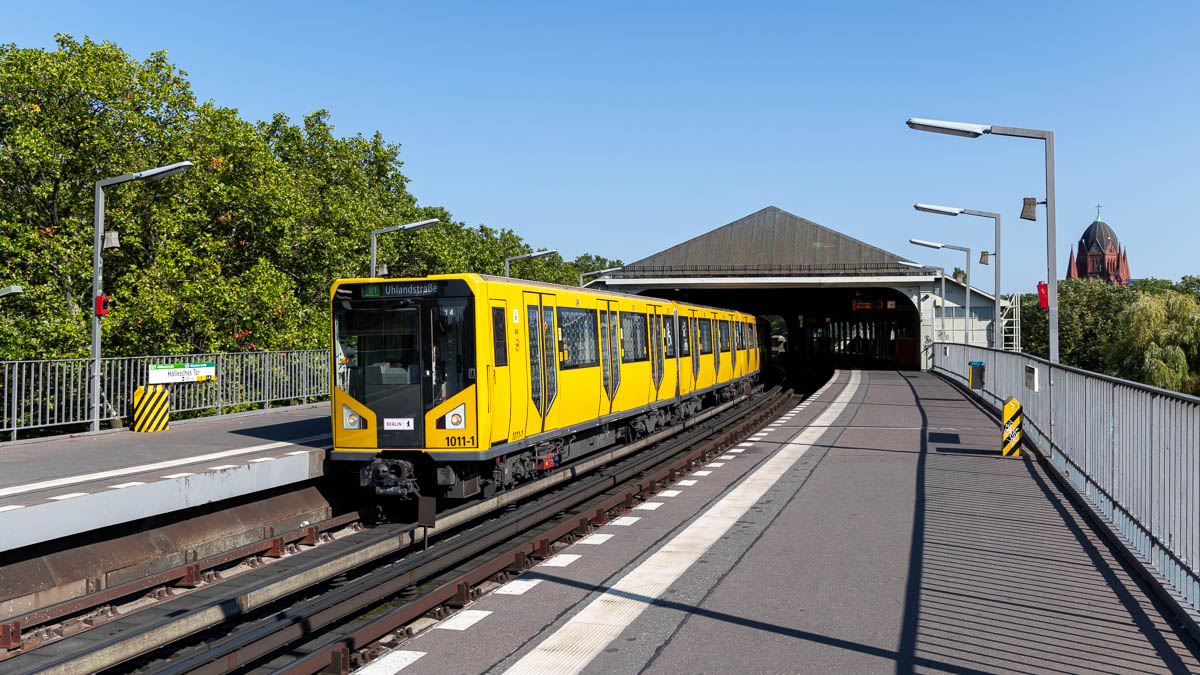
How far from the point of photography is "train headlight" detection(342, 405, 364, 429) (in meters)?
12.7

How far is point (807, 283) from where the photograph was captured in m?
55.3

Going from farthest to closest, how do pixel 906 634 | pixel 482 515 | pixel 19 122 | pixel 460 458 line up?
pixel 19 122
pixel 482 515
pixel 460 458
pixel 906 634

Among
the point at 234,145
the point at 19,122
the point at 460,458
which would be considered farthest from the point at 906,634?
the point at 234,145

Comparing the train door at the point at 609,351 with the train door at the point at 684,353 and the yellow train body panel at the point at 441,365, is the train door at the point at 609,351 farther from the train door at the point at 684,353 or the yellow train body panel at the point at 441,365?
the train door at the point at 684,353

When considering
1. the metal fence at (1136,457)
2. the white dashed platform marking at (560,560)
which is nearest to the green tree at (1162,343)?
the metal fence at (1136,457)

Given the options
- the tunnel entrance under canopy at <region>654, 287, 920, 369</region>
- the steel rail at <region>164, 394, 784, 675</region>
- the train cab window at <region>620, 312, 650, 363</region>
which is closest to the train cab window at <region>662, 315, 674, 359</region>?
the train cab window at <region>620, 312, 650, 363</region>

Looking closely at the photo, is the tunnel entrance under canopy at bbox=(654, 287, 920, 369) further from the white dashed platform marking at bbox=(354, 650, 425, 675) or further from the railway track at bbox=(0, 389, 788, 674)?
the white dashed platform marking at bbox=(354, 650, 425, 675)

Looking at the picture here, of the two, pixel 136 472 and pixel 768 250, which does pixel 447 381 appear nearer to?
pixel 136 472

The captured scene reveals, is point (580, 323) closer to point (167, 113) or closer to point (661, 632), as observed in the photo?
point (661, 632)

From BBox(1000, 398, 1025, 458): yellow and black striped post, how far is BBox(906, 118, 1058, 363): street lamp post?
41.0 inches

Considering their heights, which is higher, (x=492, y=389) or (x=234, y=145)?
(x=234, y=145)

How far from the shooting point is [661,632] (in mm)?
7160

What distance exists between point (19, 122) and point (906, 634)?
26.7 metres

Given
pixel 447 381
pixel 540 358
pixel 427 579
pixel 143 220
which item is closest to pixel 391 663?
pixel 427 579
